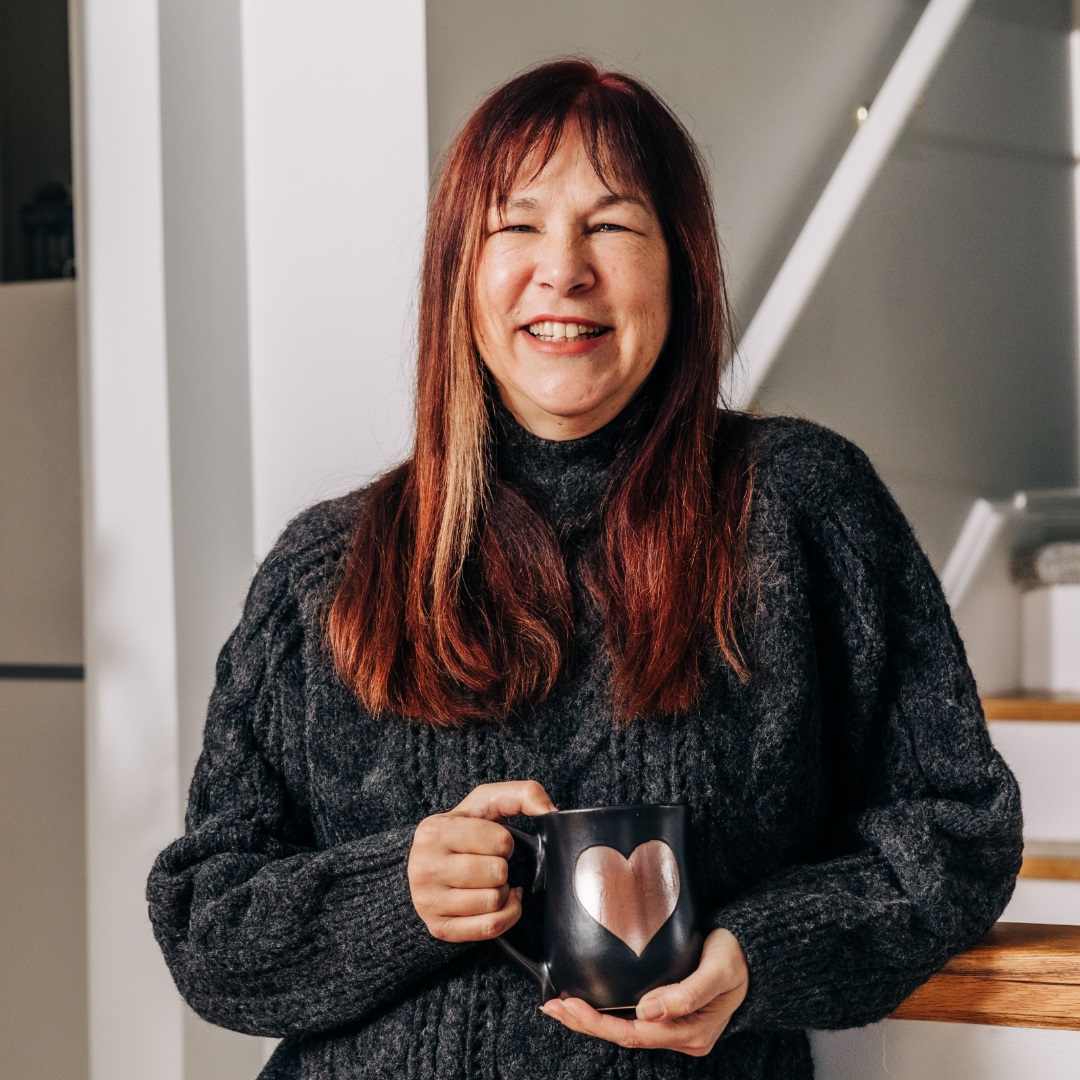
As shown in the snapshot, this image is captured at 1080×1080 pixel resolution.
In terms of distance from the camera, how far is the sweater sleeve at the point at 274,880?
0.99 metres

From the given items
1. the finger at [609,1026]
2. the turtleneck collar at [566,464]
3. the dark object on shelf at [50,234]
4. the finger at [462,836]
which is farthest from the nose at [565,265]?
the dark object on shelf at [50,234]

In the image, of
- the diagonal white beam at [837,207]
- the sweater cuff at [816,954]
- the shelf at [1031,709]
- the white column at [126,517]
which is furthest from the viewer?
the shelf at [1031,709]

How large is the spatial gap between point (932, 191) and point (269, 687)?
187 cm

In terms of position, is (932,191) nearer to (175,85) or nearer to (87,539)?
(175,85)

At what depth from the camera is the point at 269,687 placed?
1141mm

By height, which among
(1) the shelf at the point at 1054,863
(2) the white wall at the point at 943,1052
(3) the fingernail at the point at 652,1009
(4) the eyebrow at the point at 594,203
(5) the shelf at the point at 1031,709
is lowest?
(1) the shelf at the point at 1054,863

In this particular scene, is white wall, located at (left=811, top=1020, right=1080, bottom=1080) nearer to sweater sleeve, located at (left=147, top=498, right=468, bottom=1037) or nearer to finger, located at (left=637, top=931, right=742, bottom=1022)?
finger, located at (left=637, top=931, right=742, bottom=1022)

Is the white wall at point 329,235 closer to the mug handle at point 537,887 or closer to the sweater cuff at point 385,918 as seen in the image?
the sweater cuff at point 385,918

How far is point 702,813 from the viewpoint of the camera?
102 centimetres

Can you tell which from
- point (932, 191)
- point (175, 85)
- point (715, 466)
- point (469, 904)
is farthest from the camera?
point (932, 191)

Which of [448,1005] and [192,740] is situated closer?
[448,1005]

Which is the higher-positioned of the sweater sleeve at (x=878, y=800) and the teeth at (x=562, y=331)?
the teeth at (x=562, y=331)

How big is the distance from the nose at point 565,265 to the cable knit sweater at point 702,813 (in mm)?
155

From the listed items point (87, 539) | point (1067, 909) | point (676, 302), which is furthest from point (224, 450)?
point (1067, 909)
